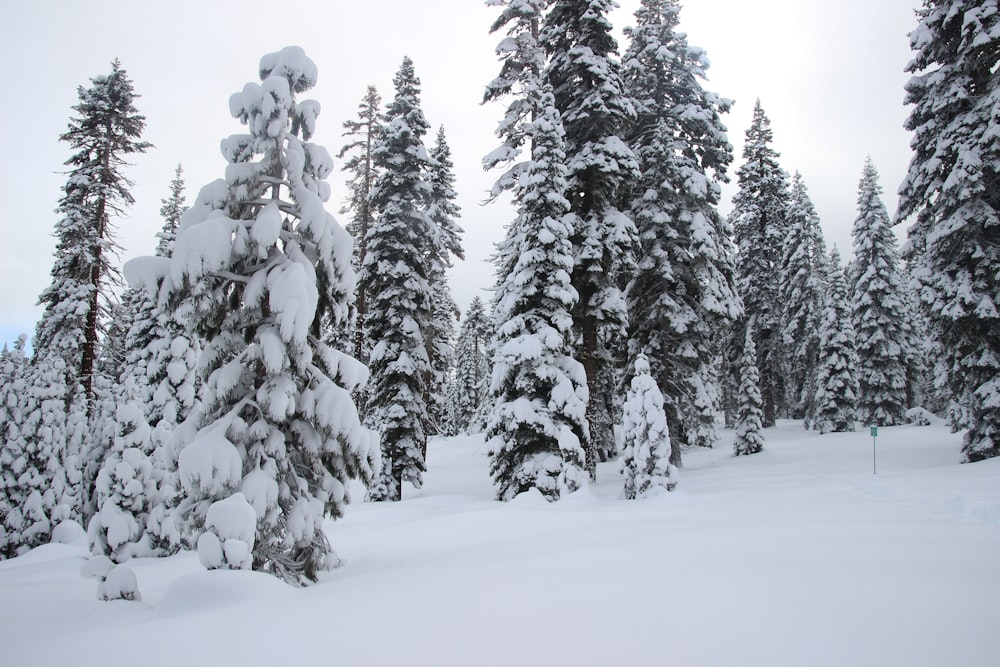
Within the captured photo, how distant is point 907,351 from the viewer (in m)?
35.0

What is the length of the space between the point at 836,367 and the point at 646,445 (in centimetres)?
2377

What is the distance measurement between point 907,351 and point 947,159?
978 inches

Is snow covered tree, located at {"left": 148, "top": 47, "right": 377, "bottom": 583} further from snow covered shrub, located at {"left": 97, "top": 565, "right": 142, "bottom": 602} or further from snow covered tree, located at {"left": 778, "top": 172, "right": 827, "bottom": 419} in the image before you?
snow covered tree, located at {"left": 778, "top": 172, "right": 827, "bottom": 419}

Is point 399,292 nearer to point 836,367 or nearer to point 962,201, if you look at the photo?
point 962,201

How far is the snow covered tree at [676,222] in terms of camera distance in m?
18.7

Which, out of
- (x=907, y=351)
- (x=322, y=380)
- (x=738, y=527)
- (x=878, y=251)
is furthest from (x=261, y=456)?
(x=907, y=351)

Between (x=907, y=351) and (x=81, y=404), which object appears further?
(x=907, y=351)

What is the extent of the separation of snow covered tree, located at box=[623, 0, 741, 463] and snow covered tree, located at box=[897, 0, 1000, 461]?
230 inches

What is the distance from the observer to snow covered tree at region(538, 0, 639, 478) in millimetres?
16266

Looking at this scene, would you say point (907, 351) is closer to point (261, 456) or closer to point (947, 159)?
point (947, 159)

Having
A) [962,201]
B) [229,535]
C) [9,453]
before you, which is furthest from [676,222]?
[9,453]

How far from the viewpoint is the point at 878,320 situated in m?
32.5

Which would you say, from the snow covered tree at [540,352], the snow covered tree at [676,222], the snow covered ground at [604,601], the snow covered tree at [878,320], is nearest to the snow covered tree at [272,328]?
the snow covered ground at [604,601]

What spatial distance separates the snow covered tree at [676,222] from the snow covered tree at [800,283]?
15899 millimetres
